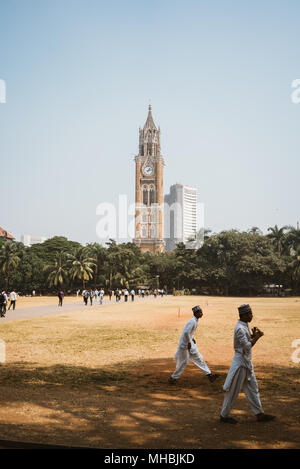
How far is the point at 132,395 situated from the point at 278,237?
6771cm

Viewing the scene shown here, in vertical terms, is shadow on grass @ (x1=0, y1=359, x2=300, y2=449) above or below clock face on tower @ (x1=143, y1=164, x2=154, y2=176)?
below

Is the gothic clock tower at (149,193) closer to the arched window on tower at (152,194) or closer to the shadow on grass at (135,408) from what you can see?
the arched window on tower at (152,194)

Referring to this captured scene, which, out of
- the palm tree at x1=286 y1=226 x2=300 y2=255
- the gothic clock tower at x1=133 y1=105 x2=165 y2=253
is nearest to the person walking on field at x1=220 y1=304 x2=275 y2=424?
the palm tree at x1=286 y1=226 x2=300 y2=255

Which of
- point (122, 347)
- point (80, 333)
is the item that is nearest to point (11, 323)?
point (80, 333)

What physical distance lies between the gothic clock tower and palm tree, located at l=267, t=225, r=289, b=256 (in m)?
35.4

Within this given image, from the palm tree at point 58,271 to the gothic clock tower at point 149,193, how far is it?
39.2 m

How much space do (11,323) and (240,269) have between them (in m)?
49.0

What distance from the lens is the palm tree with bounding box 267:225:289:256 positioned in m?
71.4

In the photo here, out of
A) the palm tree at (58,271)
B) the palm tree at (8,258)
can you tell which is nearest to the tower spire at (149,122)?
the palm tree at (58,271)

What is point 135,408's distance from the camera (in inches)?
272

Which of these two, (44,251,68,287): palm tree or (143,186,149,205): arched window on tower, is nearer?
(44,251,68,287): palm tree

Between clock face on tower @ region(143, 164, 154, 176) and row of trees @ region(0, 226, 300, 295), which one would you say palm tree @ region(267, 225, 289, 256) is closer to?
row of trees @ region(0, 226, 300, 295)

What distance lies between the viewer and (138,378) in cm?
926

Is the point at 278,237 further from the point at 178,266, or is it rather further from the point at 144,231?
the point at 144,231
